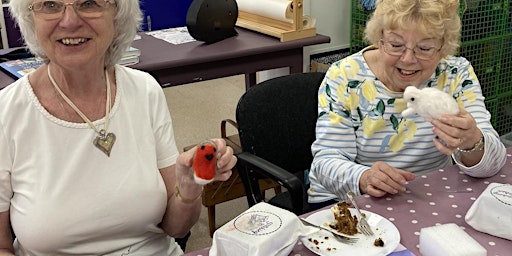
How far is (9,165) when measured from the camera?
1344mm

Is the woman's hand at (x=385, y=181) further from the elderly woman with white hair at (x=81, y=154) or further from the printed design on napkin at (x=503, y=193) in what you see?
the elderly woman with white hair at (x=81, y=154)

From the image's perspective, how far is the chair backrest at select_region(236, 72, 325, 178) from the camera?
1854 millimetres

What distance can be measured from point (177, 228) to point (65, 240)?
0.27 metres

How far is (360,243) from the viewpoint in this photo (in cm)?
122

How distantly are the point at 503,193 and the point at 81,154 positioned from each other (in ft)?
3.07

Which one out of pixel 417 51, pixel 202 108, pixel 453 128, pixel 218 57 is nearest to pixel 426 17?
pixel 417 51

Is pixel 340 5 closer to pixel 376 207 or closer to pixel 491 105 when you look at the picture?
pixel 491 105

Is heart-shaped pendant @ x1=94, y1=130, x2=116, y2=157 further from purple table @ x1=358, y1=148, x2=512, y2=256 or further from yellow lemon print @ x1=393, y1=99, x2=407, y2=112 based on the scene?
yellow lemon print @ x1=393, y1=99, x2=407, y2=112

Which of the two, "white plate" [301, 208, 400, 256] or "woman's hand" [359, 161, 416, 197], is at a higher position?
"woman's hand" [359, 161, 416, 197]

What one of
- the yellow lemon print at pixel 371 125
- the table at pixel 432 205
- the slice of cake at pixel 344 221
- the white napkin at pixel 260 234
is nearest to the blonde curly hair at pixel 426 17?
the yellow lemon print at pixel 371 125

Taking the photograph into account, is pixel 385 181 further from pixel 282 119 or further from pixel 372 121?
pixel 282 119

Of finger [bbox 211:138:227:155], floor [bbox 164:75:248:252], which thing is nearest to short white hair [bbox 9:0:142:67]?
finger [bbox 211:138:227:155]

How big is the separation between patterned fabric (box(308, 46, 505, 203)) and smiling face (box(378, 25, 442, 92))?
0.04 meters

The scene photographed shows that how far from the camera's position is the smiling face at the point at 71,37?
4.36ft
